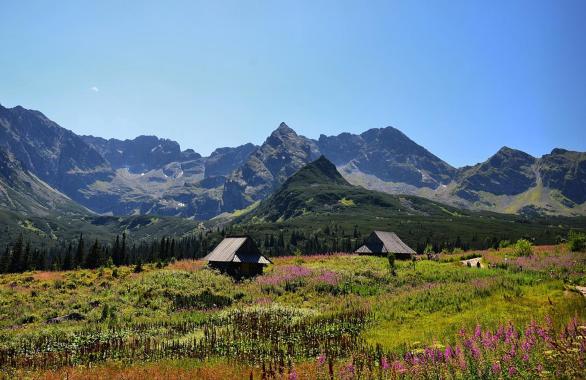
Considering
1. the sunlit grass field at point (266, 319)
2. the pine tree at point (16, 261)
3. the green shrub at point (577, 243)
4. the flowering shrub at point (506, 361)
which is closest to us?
the flowering shrub at point (506, 361)

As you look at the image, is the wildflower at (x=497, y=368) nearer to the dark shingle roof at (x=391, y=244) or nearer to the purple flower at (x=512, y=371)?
the purple flower at (x=512, y=371)

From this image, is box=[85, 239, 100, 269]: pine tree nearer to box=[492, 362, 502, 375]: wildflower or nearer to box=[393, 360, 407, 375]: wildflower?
box=[393, 360, 407, 375]: wildflower

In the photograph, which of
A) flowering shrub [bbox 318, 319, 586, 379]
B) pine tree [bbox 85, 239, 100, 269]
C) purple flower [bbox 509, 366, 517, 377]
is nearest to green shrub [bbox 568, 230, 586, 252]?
flowering shrub [bbox 318, 319, 586, 379]

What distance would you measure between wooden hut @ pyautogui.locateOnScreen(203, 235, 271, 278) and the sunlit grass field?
5678 millimetres

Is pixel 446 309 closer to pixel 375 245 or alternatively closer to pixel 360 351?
pixel 360 351

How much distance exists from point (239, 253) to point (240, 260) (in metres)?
1.55

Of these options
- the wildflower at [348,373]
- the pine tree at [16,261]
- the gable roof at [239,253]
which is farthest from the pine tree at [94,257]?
the wildflower at [348,373]

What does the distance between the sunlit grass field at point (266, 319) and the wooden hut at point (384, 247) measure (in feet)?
64.1

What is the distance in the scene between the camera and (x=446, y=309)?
2261 cm

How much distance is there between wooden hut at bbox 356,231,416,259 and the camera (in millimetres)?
67375

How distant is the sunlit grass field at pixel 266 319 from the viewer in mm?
14875

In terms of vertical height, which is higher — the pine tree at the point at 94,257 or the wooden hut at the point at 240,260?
the wooden hut at the point at 240,260

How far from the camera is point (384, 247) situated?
6731 centimetres

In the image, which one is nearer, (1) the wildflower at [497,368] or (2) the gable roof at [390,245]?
(1) the wildflower at [497,368]
